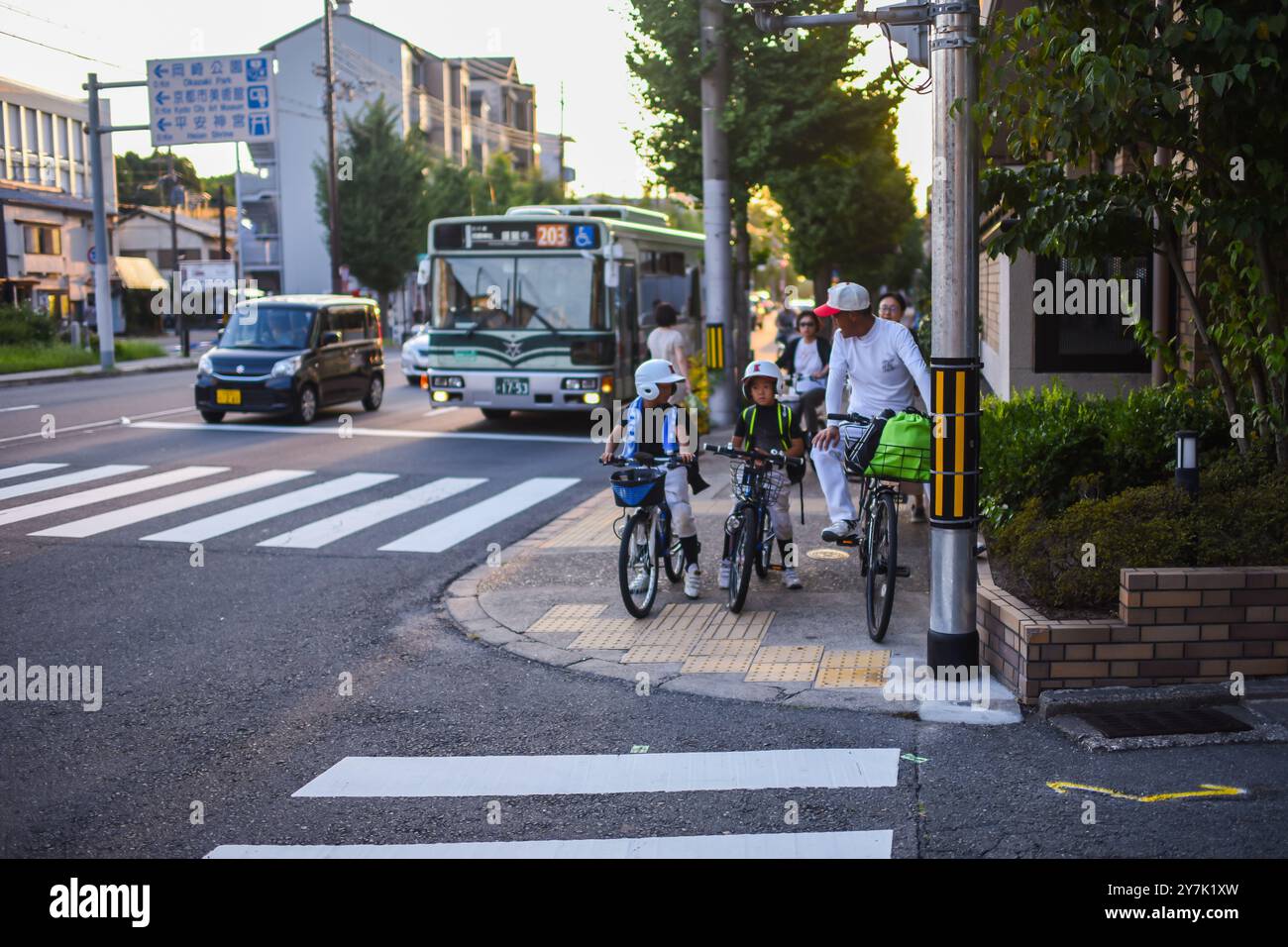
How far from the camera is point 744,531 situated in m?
8.34

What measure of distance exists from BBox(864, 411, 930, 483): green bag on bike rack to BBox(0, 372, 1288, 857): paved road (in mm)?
1707

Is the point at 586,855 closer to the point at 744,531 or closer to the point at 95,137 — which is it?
the point at 744,531

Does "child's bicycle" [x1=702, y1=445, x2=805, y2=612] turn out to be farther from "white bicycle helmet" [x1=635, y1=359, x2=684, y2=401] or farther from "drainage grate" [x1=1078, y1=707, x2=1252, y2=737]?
"drainage grate" [x1=1078, y1=707, x2=1252, y2=737]

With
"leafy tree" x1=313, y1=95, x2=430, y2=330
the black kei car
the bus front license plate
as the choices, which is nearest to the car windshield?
the black kei car

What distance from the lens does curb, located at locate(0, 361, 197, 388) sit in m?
29.6

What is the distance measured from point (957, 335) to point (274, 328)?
16.2 metres

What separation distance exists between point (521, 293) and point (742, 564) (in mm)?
11809

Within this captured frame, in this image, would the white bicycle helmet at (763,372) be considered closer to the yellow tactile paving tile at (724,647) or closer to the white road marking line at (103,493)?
the yellow tactile paving tile at (724,647)

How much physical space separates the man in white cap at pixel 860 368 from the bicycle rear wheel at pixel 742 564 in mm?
501

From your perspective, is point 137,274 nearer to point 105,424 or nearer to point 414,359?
point 414,359

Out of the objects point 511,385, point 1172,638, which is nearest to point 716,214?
point 511,385

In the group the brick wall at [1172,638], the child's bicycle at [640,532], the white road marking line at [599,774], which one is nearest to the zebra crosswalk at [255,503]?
the child's bicycle at [640,532]

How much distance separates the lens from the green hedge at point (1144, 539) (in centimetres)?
634

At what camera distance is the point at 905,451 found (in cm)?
745
